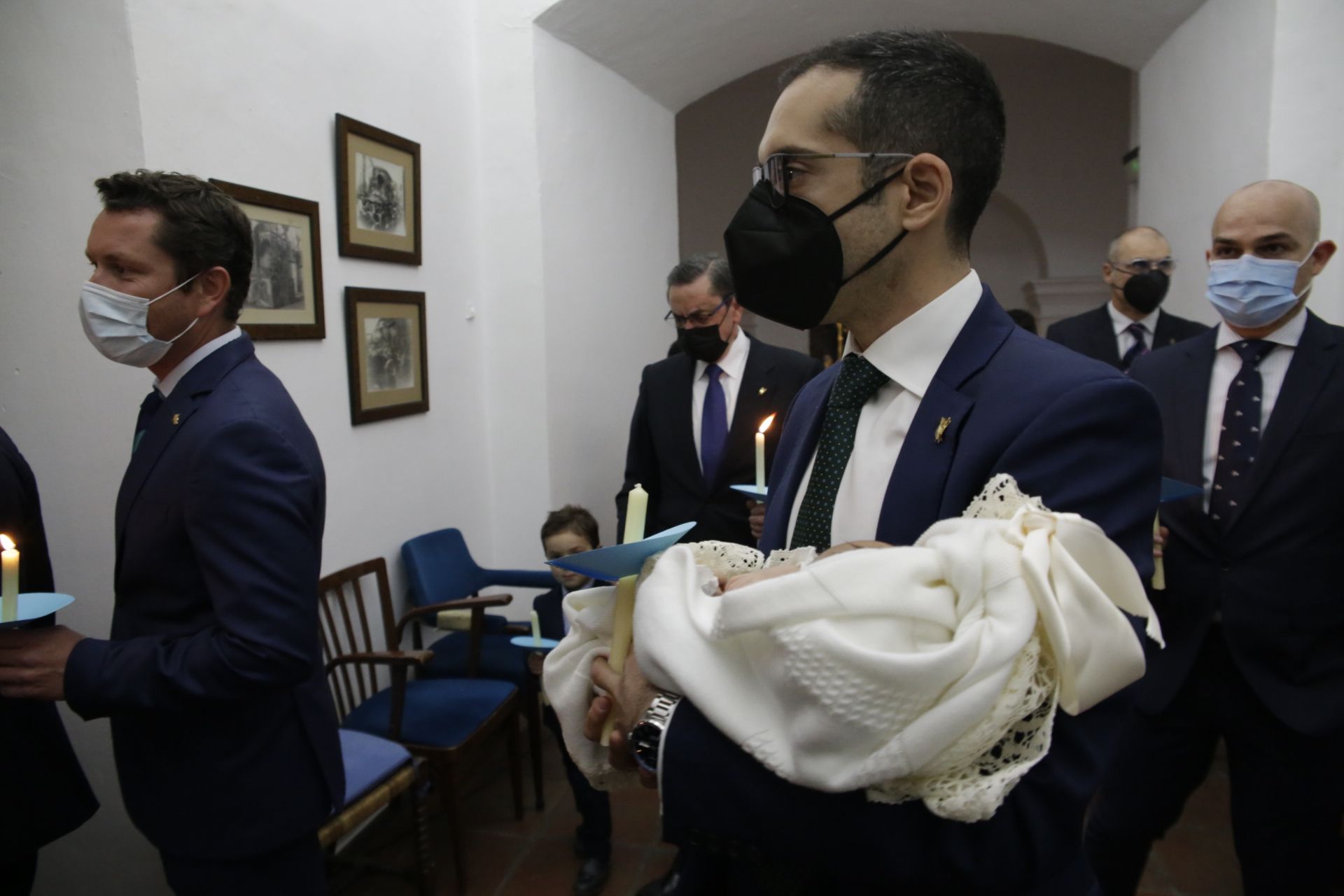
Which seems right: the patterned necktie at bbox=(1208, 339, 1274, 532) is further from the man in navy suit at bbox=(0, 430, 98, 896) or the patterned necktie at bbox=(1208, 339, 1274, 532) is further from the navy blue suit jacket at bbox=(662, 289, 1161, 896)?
the man in navy suit at bbox=(0, 430, 98, 896)

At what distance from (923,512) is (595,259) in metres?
3.63

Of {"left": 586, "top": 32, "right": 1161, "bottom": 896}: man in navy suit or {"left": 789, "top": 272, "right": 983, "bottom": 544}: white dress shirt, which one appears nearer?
{"left": 586, "top": 32, "right": 1161, "bottom": 896}: man in navy suit

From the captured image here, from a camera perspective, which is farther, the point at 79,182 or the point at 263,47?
the point at 263,47

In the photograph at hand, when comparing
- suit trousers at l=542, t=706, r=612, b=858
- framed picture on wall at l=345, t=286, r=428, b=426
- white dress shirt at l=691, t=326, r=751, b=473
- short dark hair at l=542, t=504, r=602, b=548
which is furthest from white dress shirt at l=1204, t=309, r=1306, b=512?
framed picture on wall at l=345, t=286, r=428, b=426

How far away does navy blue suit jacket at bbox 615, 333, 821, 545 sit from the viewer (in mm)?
3254

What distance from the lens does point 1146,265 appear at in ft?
11.3

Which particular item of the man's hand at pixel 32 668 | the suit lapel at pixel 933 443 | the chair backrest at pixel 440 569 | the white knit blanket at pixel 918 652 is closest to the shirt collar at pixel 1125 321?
the suit lapel at pixel 933 443

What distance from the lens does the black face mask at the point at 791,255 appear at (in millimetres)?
1161

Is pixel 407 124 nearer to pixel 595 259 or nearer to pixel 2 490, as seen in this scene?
pixel 595 259

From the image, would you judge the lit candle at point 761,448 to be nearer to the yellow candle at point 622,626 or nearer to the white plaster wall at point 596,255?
the yellow candle at point 622,626

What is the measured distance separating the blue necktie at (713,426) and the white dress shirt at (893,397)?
2109 mm

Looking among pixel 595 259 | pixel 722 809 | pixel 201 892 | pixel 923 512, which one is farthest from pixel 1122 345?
pixel 201 892

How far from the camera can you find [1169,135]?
4.40 meters

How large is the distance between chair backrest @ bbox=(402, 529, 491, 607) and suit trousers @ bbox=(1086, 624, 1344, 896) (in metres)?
2.43
